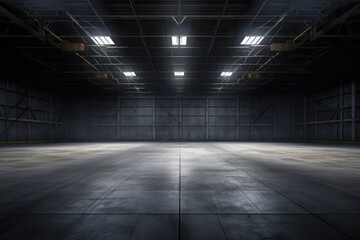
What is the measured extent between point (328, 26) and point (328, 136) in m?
21.5

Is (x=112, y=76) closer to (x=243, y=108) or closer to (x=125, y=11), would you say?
(x=125, y=11)

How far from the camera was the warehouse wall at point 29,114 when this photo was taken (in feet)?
81.2

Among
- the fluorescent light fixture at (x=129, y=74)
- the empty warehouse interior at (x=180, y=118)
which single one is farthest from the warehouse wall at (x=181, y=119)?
the fluorescent light fixture at (x=129, y=74)

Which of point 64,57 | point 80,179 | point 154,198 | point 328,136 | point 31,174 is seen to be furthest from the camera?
point 328,136

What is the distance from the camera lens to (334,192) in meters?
4.94

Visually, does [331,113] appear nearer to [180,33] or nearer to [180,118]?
[180,118]

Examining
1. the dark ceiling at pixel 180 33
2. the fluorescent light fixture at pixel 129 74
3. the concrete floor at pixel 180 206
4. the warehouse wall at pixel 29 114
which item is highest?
the dark ceiling at pixel 180 33

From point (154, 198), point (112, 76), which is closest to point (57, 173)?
point (154, 198)

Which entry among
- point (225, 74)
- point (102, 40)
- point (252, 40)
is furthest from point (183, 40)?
point (225, 74)

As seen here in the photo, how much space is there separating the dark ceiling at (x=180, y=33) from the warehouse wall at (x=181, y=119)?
25.3 ft

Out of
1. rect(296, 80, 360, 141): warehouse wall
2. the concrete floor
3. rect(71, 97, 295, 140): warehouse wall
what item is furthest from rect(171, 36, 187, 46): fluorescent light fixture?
rect(296, 80, 360, 141): warehouse wall

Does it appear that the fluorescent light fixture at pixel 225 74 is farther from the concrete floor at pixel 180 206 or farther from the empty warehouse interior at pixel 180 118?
the concrete floor at pixel 180 206

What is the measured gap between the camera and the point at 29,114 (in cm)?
2842

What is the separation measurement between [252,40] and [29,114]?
94.8ft
